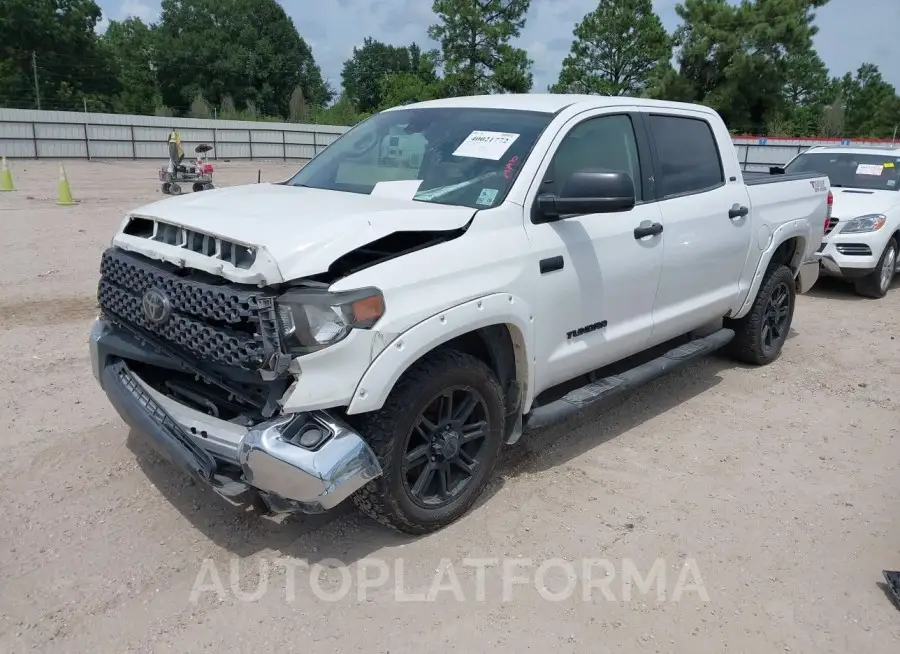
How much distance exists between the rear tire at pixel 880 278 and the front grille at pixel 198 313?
8236mm

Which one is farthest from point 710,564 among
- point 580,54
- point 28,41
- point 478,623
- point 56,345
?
point 28,41

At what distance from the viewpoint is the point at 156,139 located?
105ft

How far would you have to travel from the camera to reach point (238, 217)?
3262 mm

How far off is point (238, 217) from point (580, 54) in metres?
54.7

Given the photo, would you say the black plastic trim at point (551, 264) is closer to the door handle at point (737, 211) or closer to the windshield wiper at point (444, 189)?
the windshield wiper at point (444, 189)

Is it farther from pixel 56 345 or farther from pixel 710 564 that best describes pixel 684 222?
pixel 56 345

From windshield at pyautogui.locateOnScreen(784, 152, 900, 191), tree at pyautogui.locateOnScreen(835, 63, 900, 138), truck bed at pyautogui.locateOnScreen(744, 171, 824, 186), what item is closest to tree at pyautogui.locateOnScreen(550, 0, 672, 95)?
tree at pyautogui.locateOnScreen(835, 63, 900, 138)

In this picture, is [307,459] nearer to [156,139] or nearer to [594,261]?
[594,261]

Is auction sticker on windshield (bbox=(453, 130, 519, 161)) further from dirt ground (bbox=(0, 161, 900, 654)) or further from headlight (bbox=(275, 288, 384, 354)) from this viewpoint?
dirt ground (bbox=(0, 161, 900, 654))

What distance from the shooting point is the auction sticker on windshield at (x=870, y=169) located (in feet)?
32.1

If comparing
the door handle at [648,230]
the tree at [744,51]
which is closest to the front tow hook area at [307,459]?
the door handle at [648,230]

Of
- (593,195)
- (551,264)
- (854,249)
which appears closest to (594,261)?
(551,264)

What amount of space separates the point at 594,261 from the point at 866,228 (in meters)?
6.38

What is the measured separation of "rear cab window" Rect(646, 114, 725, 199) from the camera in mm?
4625
